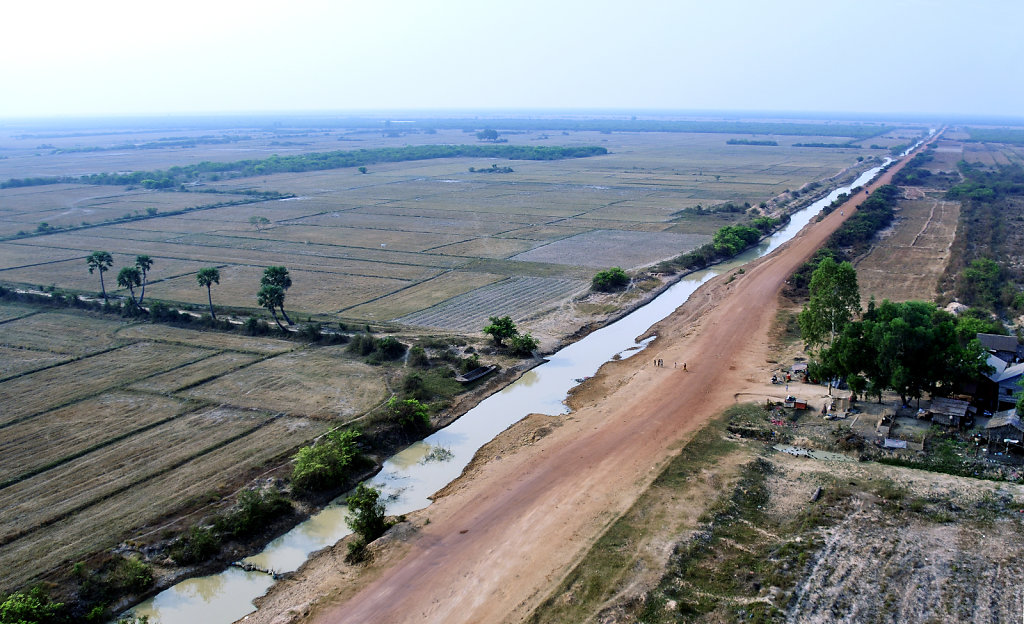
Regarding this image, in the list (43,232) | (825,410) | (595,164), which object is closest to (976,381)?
(825,410)

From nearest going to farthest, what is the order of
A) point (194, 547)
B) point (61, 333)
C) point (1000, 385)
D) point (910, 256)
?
point (194, 547), point (1000, 385), point (61, 333), point (910, 256)

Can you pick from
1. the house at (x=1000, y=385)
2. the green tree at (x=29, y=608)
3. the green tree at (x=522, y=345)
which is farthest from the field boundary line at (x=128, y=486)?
the house at (x=1000, y=385)

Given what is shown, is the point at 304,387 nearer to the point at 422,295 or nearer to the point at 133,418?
the point at 133,418

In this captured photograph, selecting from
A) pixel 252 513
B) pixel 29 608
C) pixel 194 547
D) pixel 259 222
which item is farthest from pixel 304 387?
pixel 259 222

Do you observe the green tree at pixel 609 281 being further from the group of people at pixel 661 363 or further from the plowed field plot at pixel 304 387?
the plowed field plot at pixel 304 387

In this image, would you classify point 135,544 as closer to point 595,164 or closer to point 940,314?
point 940,314
